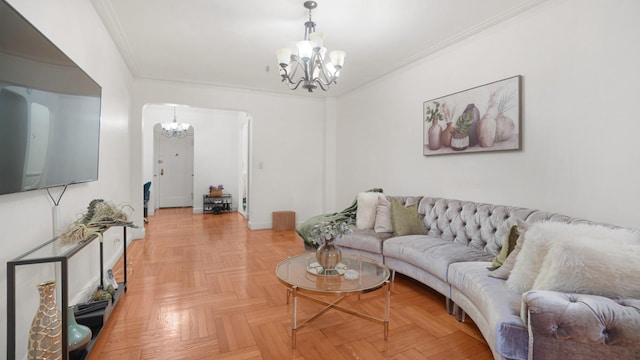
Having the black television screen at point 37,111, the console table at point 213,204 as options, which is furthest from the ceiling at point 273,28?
the console table at point 213,204

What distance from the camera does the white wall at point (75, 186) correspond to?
5.12 feet

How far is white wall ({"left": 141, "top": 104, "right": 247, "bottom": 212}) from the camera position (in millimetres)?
7949

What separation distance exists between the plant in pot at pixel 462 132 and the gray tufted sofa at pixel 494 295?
25.3 inches

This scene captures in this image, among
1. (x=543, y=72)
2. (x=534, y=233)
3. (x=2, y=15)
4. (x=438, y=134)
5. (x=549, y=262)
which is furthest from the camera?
(x=438, y=134)

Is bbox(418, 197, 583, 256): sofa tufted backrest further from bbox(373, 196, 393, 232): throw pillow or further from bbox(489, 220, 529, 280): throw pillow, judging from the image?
bbox(489, 220, 529, 280): throw pillow

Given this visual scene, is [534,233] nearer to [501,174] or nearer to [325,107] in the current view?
[501,174]

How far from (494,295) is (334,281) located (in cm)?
98

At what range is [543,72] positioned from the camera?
104 inches

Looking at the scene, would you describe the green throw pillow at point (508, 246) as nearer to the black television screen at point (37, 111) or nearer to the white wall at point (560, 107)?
the white wall at point (560, 107)

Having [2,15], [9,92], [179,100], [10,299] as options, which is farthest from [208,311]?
[179,100]

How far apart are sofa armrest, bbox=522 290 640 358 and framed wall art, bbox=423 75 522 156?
1851 millimetres

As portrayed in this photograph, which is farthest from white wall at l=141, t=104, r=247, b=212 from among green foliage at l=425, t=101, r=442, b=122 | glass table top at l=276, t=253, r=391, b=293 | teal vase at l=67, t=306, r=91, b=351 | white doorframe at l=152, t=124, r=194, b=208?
teal vase at l=67, t=306, r=91, b=351

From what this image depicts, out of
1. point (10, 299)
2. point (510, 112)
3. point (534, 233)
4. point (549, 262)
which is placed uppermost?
point (510, 112)

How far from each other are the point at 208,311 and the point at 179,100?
3821 millimetres
